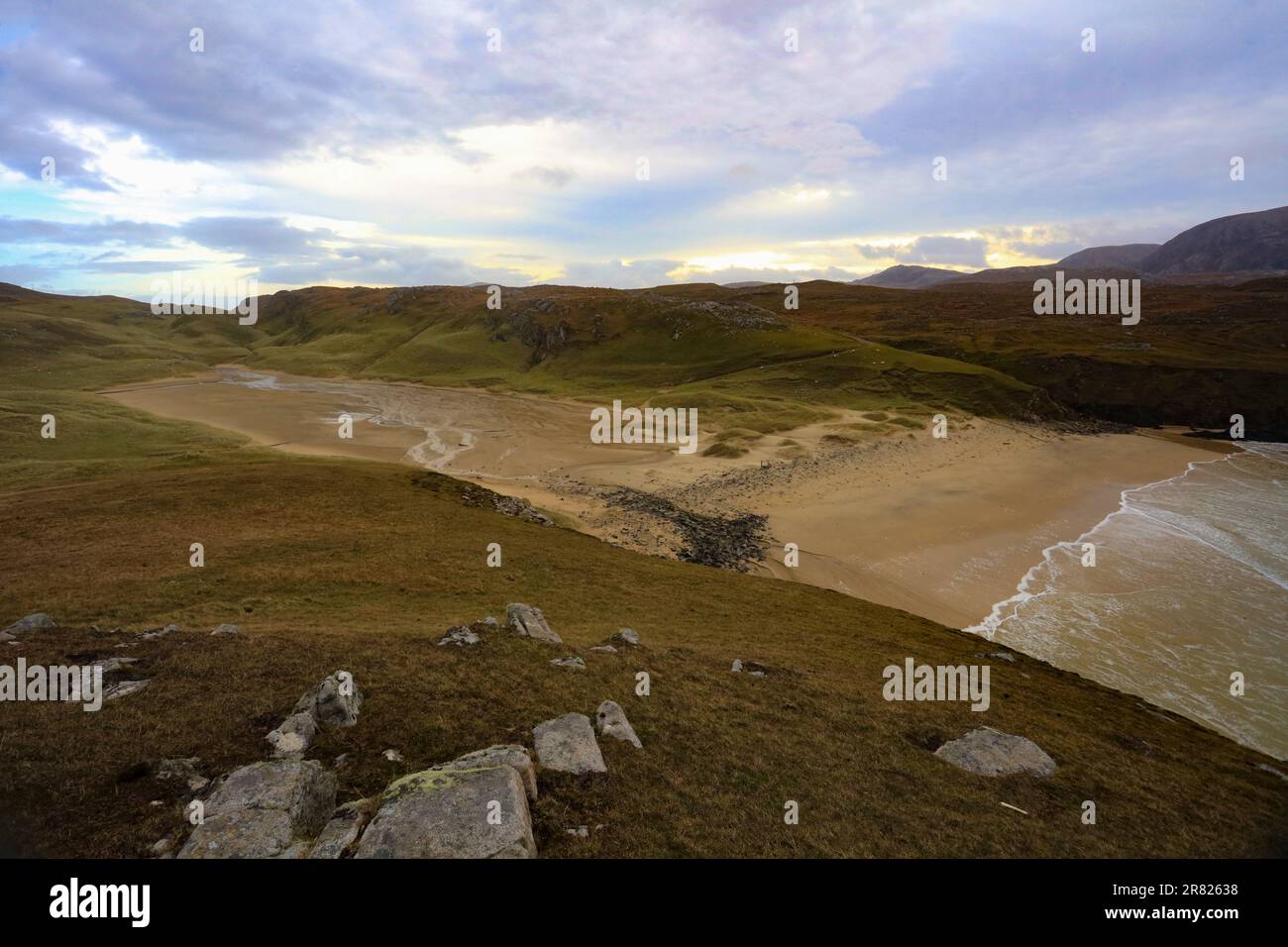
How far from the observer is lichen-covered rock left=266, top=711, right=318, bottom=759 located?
1042 cm

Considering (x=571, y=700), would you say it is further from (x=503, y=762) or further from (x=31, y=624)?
(x=31, y=624)

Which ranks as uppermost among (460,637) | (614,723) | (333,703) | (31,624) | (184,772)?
(31,624)

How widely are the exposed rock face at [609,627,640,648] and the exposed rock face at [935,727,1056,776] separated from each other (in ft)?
30.9

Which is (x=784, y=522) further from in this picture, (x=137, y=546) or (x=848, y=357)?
(x=848, y=357)

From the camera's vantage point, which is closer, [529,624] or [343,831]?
[343,831]

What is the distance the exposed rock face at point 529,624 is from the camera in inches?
715

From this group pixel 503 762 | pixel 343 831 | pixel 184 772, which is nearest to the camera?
pixel 343 831

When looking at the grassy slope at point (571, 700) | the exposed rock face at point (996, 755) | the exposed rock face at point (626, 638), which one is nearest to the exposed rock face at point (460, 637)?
the grassy slope at point (571, 700)

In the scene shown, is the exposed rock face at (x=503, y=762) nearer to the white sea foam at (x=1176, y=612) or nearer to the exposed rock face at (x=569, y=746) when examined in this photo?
the exposed rock face at (x=569, y=746)

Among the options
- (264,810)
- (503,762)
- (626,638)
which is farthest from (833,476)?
(264,810)

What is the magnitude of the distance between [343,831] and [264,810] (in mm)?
1274

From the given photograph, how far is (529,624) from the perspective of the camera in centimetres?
1847

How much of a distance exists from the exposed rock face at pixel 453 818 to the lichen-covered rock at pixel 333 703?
3.68 m

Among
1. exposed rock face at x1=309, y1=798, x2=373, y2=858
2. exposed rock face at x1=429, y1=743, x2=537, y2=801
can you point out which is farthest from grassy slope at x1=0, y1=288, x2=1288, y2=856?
exposed rock face at x1=309, y1=798, x2=373, y2=858
